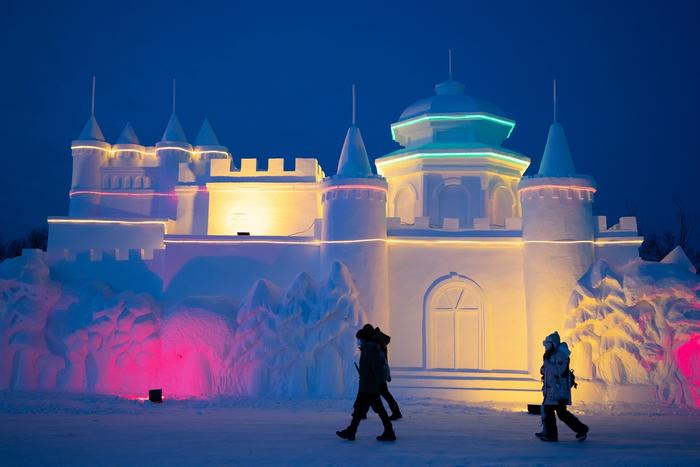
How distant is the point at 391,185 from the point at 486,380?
32.7 feet

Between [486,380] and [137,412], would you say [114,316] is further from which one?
[486,380]

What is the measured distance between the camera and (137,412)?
52.9ft

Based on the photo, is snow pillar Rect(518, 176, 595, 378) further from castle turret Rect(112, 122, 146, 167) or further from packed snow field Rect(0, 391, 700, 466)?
castle turret Rect(112, 122, 146, 167)

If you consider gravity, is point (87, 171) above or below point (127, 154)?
below

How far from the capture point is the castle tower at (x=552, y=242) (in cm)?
2434

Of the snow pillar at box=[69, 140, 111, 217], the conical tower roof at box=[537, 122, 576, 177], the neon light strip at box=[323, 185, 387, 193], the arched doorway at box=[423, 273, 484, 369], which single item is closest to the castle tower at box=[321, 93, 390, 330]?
the neon light strip at box=[323, 185, 387, 193]

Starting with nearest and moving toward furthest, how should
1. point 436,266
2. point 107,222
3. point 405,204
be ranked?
point 436,266
point 405,204
point 107,222

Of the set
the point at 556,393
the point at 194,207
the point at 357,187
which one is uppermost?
the point at 194,207

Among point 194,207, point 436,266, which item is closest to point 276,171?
point 194,207

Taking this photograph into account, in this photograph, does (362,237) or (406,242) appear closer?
(362,237)

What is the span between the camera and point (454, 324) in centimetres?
2497

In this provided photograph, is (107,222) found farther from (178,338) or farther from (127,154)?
(178,338)

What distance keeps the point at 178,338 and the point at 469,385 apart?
8.83 meters

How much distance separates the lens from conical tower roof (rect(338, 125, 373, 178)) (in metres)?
25.3
